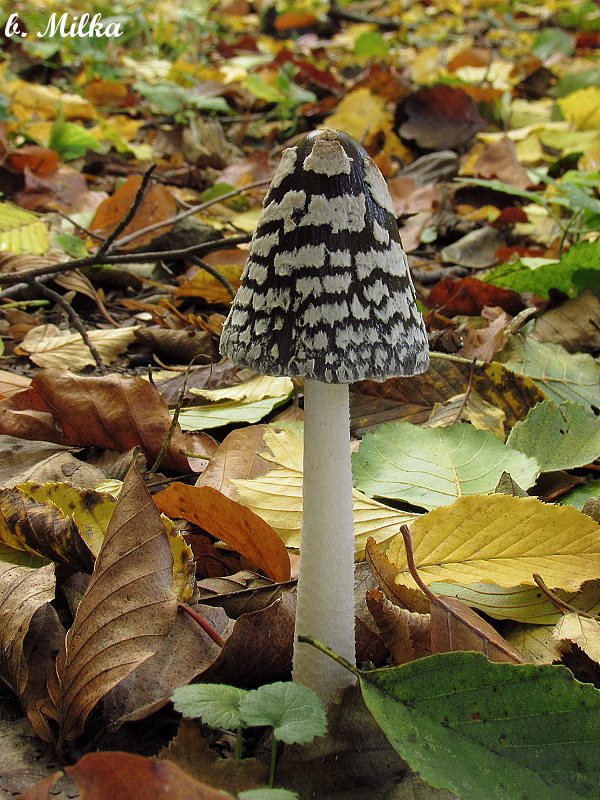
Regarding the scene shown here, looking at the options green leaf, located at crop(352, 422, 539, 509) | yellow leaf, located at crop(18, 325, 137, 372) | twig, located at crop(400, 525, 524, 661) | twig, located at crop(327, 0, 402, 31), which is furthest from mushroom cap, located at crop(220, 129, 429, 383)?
twig, located at crop(327, 0, 402, 31)

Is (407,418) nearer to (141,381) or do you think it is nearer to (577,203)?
(141,381)

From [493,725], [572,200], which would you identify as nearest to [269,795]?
[493,725]

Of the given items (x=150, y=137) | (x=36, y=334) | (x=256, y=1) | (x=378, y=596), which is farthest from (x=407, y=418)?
(x=256, y=1)

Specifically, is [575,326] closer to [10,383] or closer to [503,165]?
[10,383]

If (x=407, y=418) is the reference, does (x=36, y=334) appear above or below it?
above

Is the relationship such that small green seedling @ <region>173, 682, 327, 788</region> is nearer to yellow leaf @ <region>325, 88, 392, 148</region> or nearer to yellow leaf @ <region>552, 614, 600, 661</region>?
yellow leaf @ <region>552, 614, 600, 661</region>
